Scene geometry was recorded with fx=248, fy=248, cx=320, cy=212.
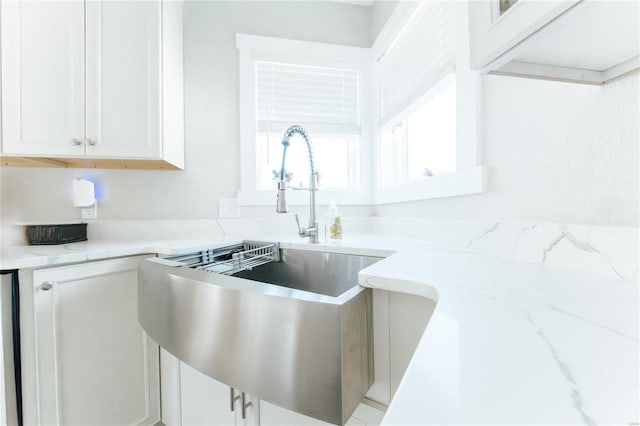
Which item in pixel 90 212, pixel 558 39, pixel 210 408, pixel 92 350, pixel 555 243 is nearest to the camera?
pixel 558 39

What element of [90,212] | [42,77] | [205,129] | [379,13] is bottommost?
[90,212]

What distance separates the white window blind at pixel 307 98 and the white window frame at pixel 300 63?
→ 1.7 inches

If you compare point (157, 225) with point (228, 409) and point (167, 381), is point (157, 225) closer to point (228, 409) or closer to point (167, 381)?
point (167, 381)

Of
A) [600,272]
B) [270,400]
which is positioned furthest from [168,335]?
[600,272]

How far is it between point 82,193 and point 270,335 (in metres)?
1.59

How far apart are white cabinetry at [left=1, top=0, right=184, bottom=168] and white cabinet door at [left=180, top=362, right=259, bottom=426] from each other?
3.50ft

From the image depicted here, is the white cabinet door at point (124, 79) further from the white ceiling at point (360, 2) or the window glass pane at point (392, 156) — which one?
the window glass pane at point (392, 156)

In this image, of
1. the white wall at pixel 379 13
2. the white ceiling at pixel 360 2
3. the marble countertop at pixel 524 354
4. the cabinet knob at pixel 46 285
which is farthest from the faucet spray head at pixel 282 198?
the white ceiling at pixel 360 2

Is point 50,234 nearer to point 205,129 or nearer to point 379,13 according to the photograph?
point 205,129

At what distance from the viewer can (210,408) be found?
90cm

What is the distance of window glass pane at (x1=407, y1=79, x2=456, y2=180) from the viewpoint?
3.70 feet

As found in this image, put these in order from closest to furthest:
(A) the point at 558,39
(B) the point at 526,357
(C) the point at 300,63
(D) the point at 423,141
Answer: (B) the point at 526,357 < (A) the point at 558,39 < (D) the point at 423,141 < (C) the point at 300,63

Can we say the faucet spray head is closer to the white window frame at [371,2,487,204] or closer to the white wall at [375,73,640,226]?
the white window frame at [371,2,487,204]

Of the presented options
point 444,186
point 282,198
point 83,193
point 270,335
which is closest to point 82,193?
point 83,193
